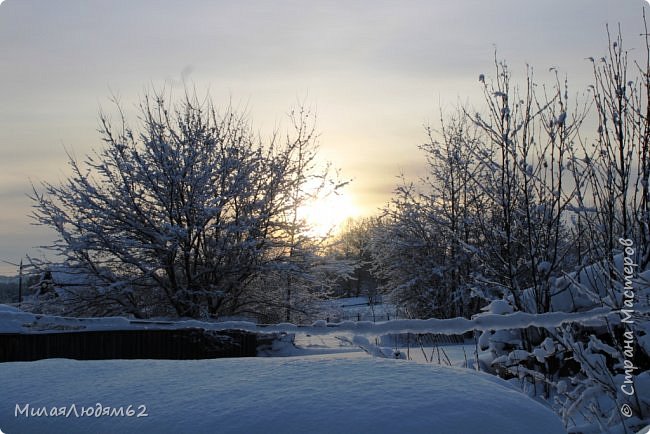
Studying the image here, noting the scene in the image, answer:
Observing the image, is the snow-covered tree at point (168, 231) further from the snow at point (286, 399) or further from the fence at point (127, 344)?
the snow at point (286, 399)

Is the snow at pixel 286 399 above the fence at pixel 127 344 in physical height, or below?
above

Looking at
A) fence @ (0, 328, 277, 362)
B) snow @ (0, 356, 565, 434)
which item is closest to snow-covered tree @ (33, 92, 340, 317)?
fence @ (0, 328, 277, 362)

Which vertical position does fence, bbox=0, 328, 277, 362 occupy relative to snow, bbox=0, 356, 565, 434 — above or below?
below

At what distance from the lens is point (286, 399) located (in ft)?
6.00

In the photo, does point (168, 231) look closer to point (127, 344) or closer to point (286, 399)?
point (127, 344)

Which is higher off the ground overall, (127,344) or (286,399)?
(286,399)

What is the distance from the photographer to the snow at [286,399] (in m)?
1.70

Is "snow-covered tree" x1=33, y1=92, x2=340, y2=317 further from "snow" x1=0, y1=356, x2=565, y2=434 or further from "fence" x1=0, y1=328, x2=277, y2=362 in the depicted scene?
"snow" x1=0, y1=356, x2=565, y2=434

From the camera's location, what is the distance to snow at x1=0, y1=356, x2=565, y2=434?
1695 millimetres

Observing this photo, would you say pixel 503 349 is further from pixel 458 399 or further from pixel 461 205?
pixel 461 205

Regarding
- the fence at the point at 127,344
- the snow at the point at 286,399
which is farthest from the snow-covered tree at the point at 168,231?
the snow at the point at 286,399

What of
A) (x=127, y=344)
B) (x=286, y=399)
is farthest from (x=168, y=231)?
(x=286, y=399)

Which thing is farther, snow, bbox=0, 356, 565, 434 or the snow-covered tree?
the snow-covered tree

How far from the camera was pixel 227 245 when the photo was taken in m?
13.3
